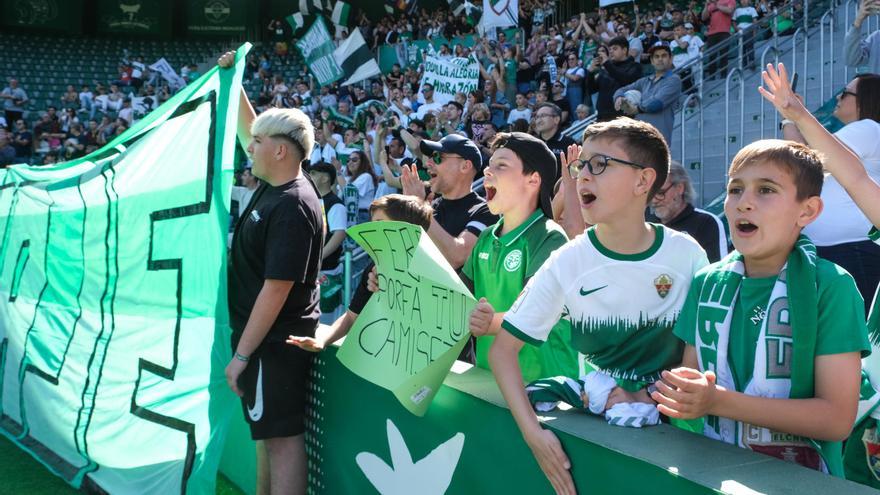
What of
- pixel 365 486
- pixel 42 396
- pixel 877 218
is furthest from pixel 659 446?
pixel 42 396

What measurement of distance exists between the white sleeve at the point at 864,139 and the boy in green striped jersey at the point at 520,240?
1.47 m

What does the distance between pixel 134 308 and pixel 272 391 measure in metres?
0.94

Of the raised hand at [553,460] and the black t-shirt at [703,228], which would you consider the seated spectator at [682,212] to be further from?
the raised hand at [553,460]

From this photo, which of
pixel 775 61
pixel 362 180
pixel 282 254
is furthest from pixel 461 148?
pixel 775 61

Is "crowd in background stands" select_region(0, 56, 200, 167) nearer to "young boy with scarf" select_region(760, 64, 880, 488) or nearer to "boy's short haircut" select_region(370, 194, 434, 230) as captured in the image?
"boy's short haircut" select_region(370, 194, 434, 230)

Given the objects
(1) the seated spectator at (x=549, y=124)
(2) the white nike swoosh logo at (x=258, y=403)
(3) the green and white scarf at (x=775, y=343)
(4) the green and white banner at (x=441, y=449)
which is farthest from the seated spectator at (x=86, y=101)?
(3) the green and white scarf at (x=775, y=343)

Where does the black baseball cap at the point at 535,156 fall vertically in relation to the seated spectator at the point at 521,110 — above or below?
below

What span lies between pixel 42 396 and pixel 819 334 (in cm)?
404

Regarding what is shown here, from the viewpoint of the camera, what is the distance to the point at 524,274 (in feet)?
8.33

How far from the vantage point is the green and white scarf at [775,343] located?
5.20 feet

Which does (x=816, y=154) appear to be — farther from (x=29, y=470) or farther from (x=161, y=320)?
(x=29, y=470)

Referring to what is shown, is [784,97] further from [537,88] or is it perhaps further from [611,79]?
[537,88]

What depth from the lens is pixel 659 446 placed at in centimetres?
166

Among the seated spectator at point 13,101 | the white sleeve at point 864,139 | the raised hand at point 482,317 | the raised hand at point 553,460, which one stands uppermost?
the seated spectator at point 13,101
